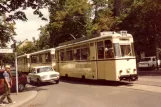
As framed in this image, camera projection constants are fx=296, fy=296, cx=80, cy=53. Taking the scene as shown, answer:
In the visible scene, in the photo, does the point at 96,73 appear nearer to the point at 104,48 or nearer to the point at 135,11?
the point at 104,48

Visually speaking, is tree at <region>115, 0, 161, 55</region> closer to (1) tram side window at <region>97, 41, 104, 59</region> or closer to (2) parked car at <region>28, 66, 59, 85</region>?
(1) tram side window at <region>97, 41, 104, 59</region>

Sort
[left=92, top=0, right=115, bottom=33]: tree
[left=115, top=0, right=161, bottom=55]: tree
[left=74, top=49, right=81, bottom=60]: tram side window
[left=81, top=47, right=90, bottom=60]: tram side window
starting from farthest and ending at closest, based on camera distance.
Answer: [left=92, top=0, right=115, bottom=33]: tree → [left=115, top=0, right=161, bottom=55]: tree → [left=74, top=49, right=81, bottom=60]: tram side window → [left=81, top=47, right=90, bottom=60]: tram side window

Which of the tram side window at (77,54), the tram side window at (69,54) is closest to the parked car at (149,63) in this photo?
the tram side window at (69,54)

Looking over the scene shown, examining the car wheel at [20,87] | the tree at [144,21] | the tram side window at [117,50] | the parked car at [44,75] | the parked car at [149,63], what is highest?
the tree at [144,21]

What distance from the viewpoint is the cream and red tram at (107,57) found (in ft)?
60.7

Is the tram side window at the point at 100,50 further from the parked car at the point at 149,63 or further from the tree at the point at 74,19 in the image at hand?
the tree at the point at 74,19

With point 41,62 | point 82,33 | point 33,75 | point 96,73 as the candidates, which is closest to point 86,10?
point 82,33

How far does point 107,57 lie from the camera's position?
1902cm

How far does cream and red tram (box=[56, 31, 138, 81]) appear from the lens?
A: 60.7 ft

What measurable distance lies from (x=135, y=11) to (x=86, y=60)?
769 inches

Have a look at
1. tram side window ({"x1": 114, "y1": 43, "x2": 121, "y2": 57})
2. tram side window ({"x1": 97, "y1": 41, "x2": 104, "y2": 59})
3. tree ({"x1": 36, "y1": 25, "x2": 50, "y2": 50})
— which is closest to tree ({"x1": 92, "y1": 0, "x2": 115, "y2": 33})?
tree ({"x1": 36, "y1": 25, "x2": 50, "y2": 50})

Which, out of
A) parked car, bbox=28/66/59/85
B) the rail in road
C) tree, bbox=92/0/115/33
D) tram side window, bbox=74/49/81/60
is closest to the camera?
the rail in road

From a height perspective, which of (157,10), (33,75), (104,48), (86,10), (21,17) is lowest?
(33,75)

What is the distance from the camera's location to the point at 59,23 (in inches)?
1965
